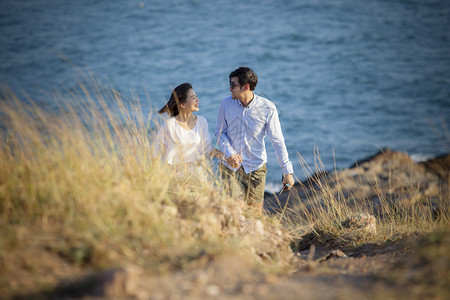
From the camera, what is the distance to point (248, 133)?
15.4 ft

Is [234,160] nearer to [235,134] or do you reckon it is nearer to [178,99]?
[235,134]

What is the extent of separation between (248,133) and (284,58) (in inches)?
1041

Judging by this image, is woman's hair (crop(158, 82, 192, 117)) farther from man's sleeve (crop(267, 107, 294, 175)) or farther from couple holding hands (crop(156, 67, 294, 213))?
man's sleeve (crop(267, 107, 294, 175))

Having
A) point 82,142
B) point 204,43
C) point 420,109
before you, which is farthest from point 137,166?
point 204,43

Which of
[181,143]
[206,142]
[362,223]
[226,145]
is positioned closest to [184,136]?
[181,143]

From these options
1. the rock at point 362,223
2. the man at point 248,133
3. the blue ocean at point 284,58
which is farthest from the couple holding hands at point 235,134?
the blue ocean at point 284,58

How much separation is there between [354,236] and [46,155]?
11.5ft

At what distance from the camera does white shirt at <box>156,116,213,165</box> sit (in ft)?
13.3

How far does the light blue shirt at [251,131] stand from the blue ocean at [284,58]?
7.04m

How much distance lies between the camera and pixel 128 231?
2.70m

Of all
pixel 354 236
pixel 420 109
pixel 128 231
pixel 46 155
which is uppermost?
pixel 46 155

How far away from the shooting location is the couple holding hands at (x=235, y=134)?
419 centimetres

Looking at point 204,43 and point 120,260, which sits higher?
point 204,43

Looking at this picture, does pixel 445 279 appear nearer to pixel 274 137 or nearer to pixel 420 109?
pixel 274 137
